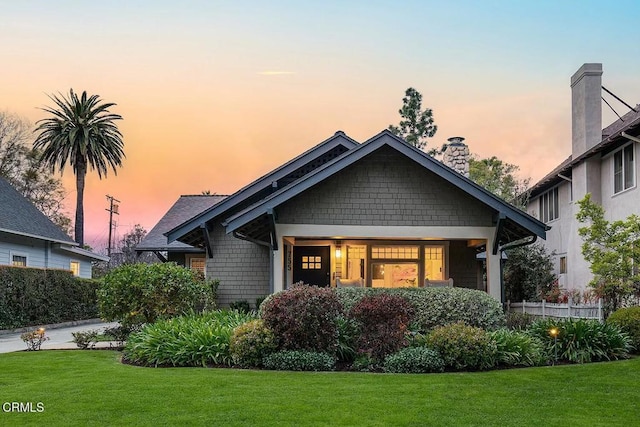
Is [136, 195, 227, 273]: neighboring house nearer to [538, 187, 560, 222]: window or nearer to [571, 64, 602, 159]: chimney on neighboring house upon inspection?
[571, 64, 602, 159]: chimney on neighboring house

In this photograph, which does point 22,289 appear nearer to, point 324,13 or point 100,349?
point 100,349

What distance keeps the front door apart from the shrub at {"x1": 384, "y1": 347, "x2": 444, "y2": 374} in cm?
732

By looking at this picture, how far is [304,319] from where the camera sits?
11.5 m

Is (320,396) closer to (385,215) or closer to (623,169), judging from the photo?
(385,215)

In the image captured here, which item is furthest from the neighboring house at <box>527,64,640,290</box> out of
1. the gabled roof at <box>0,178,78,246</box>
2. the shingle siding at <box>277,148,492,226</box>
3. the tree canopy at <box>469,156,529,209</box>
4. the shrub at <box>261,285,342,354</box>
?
the gabled roof at <box>0,178,78,246</box>

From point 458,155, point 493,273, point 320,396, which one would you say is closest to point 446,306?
point 493,273

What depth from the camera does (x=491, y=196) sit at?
15062mm

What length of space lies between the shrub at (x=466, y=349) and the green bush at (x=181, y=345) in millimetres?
→ 3786

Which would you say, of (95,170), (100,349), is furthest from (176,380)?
(95,170)

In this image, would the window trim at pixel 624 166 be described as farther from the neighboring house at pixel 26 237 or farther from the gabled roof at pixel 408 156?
the neighboring house at pixel 26 237

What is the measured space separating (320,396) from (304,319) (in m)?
2.98

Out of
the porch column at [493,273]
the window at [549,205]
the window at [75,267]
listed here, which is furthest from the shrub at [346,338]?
the window at [75,267]

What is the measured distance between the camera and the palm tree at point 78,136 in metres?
41.8

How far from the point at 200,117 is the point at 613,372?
17.4 m
